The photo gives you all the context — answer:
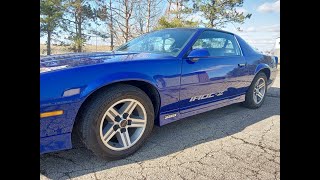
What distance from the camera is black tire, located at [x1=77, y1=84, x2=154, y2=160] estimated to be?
7.02 feet

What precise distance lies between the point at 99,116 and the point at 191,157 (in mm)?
1003

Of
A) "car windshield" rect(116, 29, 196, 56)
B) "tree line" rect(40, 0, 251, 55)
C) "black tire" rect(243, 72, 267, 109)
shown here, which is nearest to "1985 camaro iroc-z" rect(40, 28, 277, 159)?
"car windshield" rect(116, 29, 196, 56)

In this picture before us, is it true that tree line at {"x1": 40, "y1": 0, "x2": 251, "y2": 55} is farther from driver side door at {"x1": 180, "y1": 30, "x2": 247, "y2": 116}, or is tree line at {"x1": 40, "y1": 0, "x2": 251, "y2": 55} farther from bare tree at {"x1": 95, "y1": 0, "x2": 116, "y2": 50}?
driver side door at {"x1": 180, "y1": 30, "x2": 247, "y2": 116}

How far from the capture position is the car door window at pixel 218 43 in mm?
3277

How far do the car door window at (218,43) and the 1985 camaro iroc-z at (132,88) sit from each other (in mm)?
16

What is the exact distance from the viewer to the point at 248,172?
2.20 m

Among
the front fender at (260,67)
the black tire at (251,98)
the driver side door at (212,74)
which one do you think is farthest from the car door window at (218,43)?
the black tire at (251,98)

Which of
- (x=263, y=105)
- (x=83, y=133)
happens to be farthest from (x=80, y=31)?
(x=83, y=133)

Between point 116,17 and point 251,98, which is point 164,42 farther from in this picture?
point 116,17

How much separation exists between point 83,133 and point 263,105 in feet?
11.7

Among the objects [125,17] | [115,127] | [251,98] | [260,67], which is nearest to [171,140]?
[115,127]

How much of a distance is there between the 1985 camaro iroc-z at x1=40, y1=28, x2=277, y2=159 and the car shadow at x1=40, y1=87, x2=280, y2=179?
0.48 ft

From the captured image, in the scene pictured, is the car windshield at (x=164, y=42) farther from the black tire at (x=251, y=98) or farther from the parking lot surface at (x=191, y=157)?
the black tire at (x=251, y=98)

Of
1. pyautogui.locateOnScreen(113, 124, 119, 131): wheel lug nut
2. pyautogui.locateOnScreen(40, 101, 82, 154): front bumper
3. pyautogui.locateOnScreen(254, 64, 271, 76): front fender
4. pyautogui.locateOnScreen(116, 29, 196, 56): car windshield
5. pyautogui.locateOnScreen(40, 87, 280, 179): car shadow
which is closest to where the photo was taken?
pyautogui.locateOnScreen(40, 101, 82, 154): front bumper
